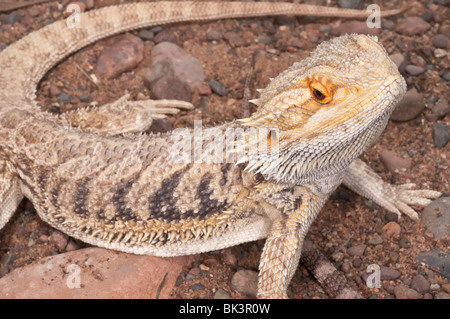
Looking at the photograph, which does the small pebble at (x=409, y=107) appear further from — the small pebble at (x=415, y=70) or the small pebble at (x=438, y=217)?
the small pebble at (x=438, y=217)

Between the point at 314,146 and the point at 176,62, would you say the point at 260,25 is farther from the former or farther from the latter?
the point at 314,146

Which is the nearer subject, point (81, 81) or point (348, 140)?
point (348, 140)

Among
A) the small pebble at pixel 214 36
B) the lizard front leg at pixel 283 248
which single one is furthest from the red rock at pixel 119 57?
the lizard front leg at pixel 283 248

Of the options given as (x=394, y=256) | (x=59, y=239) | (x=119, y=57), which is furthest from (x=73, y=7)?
(x=394, y=256)

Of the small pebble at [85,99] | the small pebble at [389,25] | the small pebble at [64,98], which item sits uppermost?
the small pebble at [64,98]

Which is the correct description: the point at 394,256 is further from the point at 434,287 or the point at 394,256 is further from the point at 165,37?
the point at 165,37

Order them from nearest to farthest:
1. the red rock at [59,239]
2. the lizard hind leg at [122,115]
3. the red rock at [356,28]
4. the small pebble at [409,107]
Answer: the red rock at [59,239], the lizard hind leg at [122,115], the small pebble at [409,107], the red rock at [356,28]

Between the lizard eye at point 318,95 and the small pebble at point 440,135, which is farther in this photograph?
the small pebble at point 440,135
